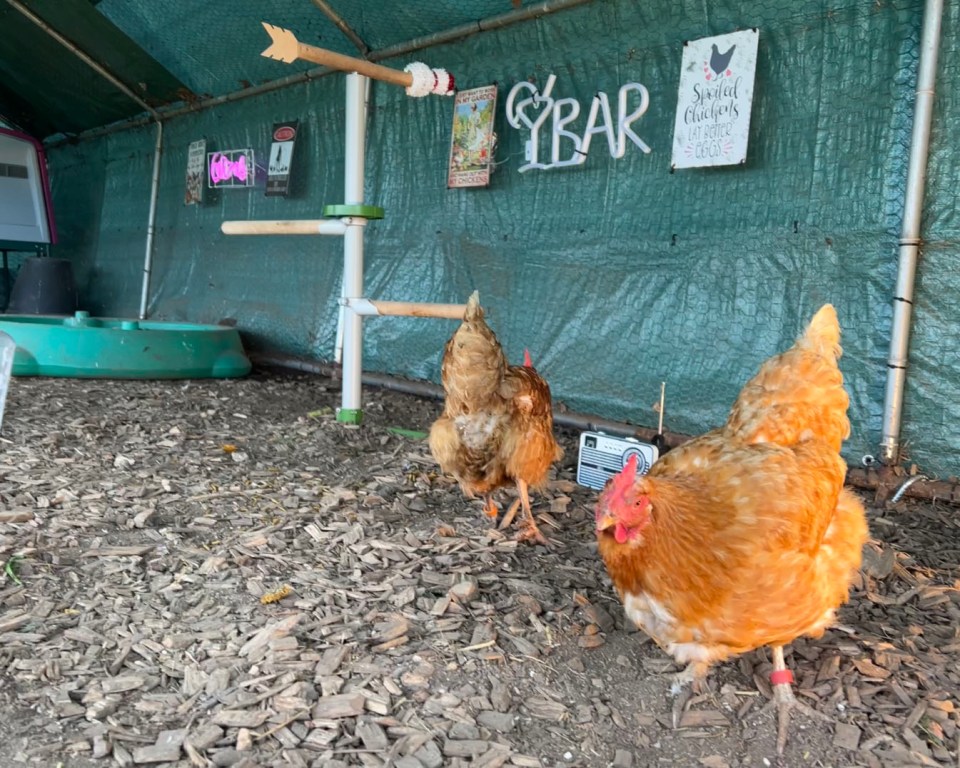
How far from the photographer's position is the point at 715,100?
3.20m

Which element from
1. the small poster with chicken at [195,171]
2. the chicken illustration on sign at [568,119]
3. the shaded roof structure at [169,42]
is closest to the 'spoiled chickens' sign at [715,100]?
the chicken illustration on sign at [568,119]

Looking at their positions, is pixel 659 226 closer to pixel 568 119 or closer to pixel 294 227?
pixel 568 119

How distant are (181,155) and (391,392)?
3.61m

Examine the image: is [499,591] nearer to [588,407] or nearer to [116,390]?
[588,407]

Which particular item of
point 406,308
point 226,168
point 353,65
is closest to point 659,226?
point 406,308

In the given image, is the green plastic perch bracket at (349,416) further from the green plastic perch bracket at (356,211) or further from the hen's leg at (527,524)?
the hen's leg at (527,524)

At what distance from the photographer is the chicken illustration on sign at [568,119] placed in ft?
11.6

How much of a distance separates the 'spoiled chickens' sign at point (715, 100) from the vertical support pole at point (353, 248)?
1528 mm

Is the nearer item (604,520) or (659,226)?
(604,520)

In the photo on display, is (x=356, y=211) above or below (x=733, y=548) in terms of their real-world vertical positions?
above

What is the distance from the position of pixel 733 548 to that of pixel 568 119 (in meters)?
2.88

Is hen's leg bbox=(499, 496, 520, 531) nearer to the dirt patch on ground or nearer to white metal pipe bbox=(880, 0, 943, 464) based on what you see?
the dirt patch on ground

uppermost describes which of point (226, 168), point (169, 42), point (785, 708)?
point (169, 42)

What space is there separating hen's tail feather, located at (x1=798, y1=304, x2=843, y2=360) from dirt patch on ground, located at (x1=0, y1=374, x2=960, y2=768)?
0.75 m
